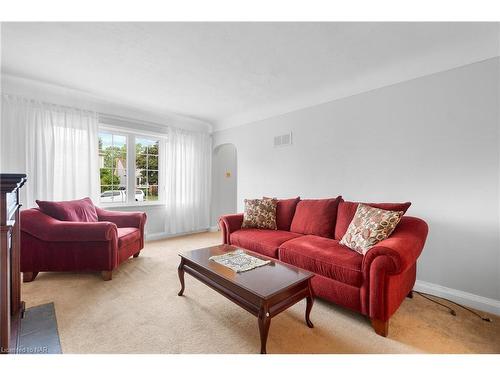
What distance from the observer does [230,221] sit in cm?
314

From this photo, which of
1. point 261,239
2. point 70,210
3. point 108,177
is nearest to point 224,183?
point 108,177

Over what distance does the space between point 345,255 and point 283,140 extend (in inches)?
85.7

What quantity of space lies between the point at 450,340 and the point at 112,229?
3.14 m

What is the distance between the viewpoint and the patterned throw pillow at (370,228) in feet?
6.47

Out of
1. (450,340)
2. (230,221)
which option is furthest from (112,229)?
(450,340)

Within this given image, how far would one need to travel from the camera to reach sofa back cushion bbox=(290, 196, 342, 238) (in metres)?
2.69

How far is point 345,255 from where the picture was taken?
1.98 metres

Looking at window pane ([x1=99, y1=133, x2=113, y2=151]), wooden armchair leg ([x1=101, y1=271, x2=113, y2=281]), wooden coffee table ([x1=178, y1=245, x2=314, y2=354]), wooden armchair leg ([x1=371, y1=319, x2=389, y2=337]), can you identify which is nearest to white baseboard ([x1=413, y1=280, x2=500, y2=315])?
wooden armchair leg ([x1=371, y1=319, x2=389, y2=337])

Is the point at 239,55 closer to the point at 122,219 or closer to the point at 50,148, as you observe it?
the point at 122,219

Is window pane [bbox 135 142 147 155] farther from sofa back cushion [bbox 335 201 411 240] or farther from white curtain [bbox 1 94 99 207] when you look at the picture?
sofa back cushion [bbox 335 201 411 240]

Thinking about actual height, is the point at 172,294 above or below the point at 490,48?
below

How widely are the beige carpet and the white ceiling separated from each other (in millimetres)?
2347

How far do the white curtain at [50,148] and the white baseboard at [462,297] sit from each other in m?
4.47

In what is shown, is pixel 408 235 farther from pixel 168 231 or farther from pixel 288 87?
pixel 168 231
